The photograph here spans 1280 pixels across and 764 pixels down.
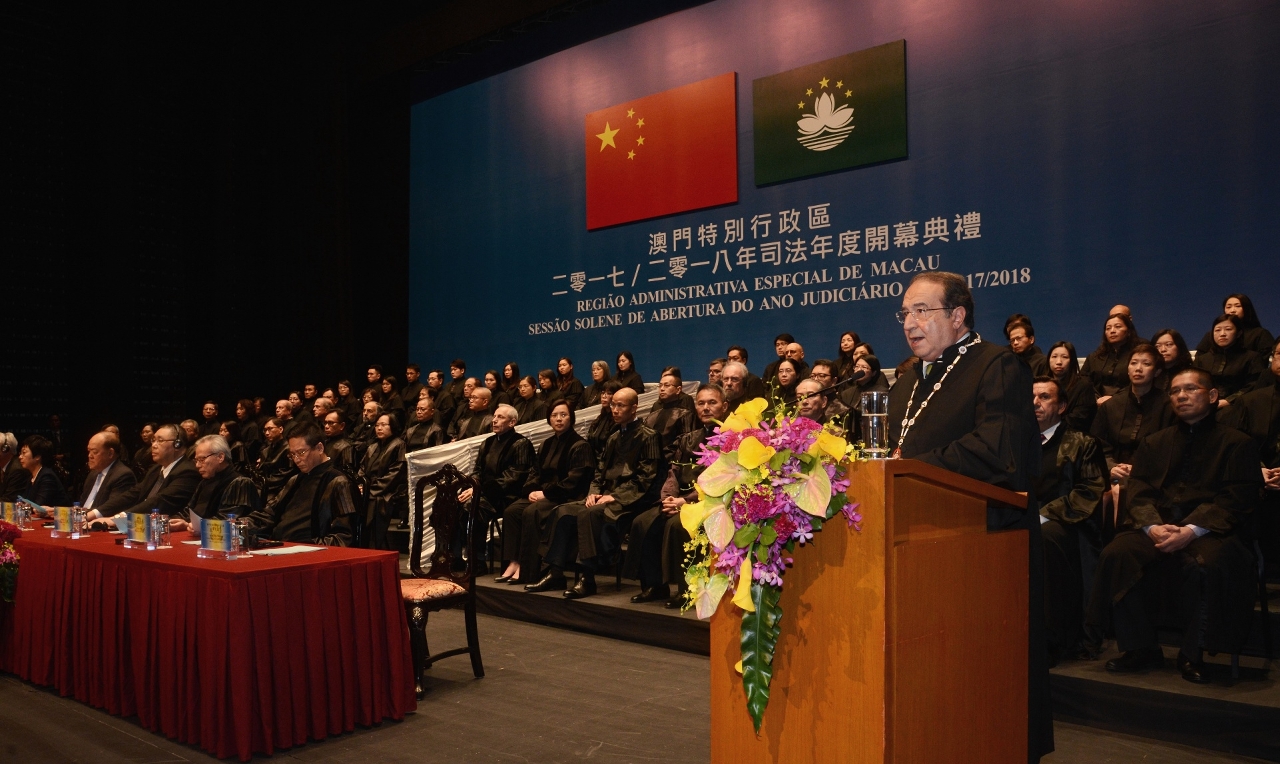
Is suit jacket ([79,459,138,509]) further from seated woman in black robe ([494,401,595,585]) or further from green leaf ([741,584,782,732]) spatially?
green leaf ([741,584,782,732])

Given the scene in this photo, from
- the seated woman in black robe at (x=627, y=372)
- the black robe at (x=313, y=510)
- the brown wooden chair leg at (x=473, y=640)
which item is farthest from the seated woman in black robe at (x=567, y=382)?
the brown wooden chair leg at (x=473, y=640)

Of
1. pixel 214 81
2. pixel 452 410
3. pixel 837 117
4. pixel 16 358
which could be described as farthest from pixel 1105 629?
pixel 214 81

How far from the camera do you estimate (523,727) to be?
3488 millimetres

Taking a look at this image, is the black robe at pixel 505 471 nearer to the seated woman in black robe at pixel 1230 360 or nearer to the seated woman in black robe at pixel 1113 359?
the seated woman in black robe at pixel 1113 359

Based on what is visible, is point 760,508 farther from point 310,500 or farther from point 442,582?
point 310,500

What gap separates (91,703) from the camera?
382 cm

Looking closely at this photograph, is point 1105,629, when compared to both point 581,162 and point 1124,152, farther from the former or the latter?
point 581,162

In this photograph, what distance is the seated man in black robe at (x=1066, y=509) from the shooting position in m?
3.86

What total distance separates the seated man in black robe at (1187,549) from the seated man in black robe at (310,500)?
3.26 meters

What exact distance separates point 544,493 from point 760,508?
180 inches

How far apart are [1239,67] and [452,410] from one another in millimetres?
7188

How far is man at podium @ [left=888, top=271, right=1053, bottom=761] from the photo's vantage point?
2.05m

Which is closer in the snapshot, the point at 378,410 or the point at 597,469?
the point at 597,469

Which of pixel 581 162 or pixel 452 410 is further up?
pixel 581 162
